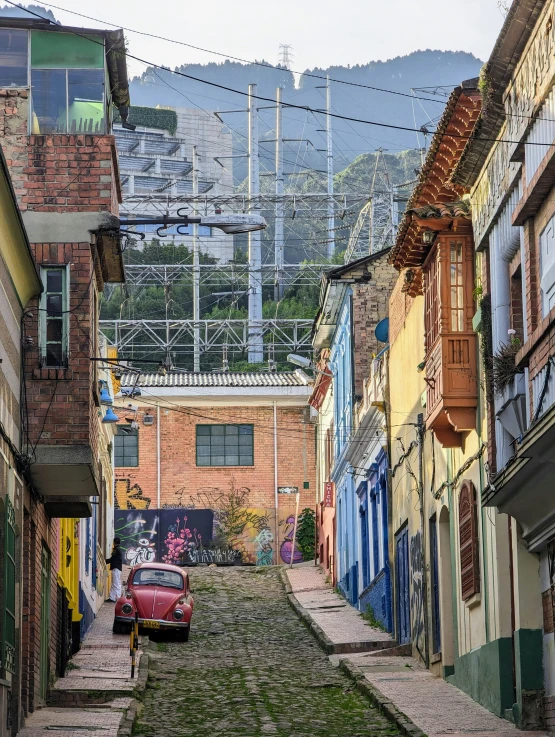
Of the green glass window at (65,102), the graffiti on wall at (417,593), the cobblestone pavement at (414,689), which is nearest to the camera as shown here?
the cobblestone pavement at (414,689)

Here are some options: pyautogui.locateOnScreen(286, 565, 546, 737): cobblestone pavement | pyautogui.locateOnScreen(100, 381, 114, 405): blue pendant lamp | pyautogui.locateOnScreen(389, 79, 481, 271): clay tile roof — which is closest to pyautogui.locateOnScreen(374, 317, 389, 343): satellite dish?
pyautogui.locateOnScreen(100, 381, 114, 405): blue pendant lamp

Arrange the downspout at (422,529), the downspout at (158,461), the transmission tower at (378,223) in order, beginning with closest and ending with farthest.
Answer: the downspout at (422,529) < the downspout at (158,461) < the transmission tower at (378,223)

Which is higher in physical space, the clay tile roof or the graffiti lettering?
the clay tile roof

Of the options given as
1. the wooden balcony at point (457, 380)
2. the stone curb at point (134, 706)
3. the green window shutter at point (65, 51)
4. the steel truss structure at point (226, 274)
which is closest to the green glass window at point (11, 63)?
the green window shutter at point (65, 51)

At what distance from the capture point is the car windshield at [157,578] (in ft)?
90.2

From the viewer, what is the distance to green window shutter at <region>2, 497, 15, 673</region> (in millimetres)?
14211

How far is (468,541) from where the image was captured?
1789 cm

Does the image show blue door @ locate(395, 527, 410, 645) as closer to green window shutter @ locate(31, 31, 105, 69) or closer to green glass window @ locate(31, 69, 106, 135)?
green glass window @ locate(31, 69, 106, 135)

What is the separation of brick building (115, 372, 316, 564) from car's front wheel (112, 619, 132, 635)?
1846 cm

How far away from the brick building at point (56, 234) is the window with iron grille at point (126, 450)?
89.2ft

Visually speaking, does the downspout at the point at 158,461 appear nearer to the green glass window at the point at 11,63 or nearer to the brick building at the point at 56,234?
the brick building at the point at 56,234

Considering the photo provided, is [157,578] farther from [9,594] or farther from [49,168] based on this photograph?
[9,594]

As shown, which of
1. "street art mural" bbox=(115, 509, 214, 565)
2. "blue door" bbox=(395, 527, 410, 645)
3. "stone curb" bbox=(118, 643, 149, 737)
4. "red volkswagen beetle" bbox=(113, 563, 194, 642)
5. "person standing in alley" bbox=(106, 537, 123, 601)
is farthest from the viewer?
"street art mural" bbox=(115, 509, 214, 565)

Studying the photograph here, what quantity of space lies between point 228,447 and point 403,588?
71.2 feet
